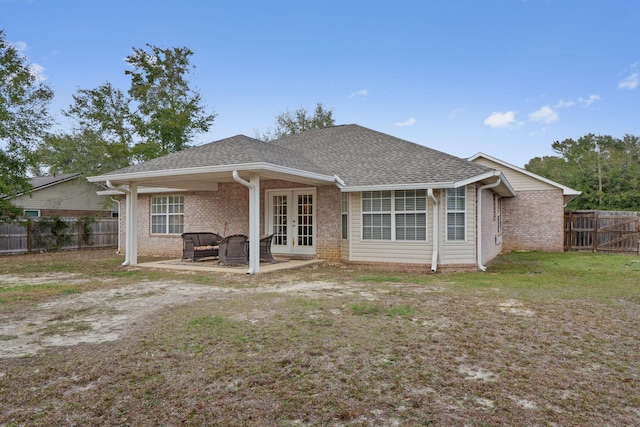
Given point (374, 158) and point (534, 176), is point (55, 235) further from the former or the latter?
point (534, 176)

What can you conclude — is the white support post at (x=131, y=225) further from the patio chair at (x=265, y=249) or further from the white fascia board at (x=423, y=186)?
the white fascia board at (x=423, y=186)

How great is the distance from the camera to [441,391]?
306 cm

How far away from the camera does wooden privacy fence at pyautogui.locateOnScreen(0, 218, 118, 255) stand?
15.9 metres

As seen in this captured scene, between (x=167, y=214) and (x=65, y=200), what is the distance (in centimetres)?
1560

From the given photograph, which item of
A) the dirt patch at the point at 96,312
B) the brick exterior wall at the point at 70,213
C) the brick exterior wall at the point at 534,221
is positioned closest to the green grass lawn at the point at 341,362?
the dirt patch at the point at 96,312

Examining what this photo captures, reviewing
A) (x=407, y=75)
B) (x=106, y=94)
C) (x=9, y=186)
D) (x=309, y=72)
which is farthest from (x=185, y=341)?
(x=106, y=94)

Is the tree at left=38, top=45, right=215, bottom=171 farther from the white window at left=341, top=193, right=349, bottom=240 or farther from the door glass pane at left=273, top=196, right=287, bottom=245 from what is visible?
the white window at left=341, top=193, right=349, bottom=240

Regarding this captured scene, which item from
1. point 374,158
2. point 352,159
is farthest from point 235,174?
point 374,158

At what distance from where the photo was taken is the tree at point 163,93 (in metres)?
25.4

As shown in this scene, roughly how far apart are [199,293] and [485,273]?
7.05 meters

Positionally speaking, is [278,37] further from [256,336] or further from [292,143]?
[256,336]

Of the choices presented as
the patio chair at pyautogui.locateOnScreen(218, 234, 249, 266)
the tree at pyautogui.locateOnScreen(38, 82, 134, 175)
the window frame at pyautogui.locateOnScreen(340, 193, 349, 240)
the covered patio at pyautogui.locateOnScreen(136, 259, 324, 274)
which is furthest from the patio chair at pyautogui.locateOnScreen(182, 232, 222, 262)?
the tree at pyautogui.locateOnScreen(38, 82, 134, 175)

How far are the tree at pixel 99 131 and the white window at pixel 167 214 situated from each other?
11593mm

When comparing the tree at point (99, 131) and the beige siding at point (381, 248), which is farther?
the tree at point (99, 131)
